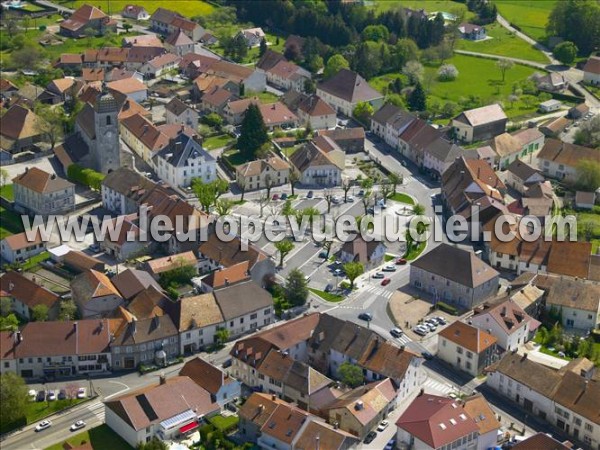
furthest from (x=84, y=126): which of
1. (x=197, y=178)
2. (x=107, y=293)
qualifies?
(x=107, y=293)

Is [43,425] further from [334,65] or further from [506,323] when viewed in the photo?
[334,65]

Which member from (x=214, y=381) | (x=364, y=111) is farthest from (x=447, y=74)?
(x=214, y=381)

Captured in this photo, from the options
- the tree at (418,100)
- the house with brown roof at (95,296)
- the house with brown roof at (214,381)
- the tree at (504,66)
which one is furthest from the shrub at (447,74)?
the house with brown roof at (214,381)

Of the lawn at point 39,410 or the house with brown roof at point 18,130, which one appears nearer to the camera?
the lawn at point 39,410

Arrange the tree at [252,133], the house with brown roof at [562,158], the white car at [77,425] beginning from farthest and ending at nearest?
the tree at [252,133], the house with brown roof at [562,158], the white car at [77,425]

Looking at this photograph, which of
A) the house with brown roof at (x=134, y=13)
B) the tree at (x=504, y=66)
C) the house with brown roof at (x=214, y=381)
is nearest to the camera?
the house with brown roof at (x=214, y=381)

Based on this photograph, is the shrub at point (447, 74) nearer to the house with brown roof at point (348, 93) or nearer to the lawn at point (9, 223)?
the house with brown roof at point (348, 93)

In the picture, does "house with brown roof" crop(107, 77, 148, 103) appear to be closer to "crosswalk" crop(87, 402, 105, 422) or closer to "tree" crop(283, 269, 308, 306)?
"tree" crop(283, 269, 308, 306)

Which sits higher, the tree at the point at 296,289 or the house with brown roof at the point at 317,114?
the tree at the point at 296,289
